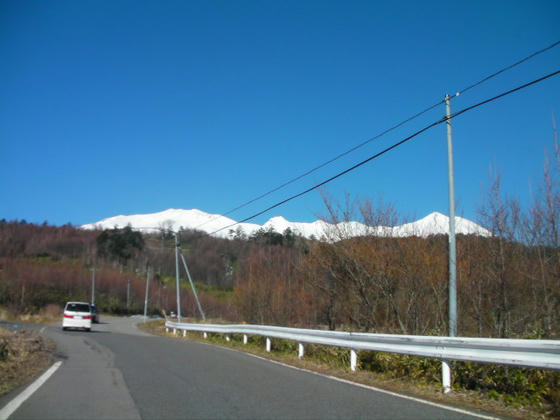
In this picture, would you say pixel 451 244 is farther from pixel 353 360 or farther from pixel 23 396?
pixel 23 396

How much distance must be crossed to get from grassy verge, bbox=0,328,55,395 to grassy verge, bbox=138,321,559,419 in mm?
5923

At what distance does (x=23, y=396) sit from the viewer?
7.36m

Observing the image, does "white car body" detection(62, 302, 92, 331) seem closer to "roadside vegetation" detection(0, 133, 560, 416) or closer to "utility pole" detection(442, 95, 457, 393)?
"roadside vegetation" detection(0, 133, 560, 416)

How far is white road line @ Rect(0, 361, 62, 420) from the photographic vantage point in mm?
6257

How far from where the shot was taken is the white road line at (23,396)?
6257mm

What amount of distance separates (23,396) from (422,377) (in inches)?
265

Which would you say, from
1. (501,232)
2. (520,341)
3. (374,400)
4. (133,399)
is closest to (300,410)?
(374,400)

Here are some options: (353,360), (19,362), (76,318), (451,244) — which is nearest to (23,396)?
(19,362)

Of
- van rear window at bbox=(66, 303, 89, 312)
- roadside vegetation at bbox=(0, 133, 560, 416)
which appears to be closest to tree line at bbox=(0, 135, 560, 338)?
roadside vegetation at bbox=(0, 133, 560, 416)

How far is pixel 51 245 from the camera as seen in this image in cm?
11406

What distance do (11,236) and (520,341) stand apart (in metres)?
119

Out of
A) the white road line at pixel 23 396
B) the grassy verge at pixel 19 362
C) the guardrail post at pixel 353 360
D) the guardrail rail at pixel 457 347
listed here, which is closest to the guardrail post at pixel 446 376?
the guardrail rail at pixel 457 347

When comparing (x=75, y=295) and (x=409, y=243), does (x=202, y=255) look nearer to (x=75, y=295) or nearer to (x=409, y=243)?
(x=409, y=243)

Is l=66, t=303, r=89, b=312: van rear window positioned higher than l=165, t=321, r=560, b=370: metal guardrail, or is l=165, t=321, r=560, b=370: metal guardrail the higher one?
l=165, t=321, r=560, b=370: metal guardrail
